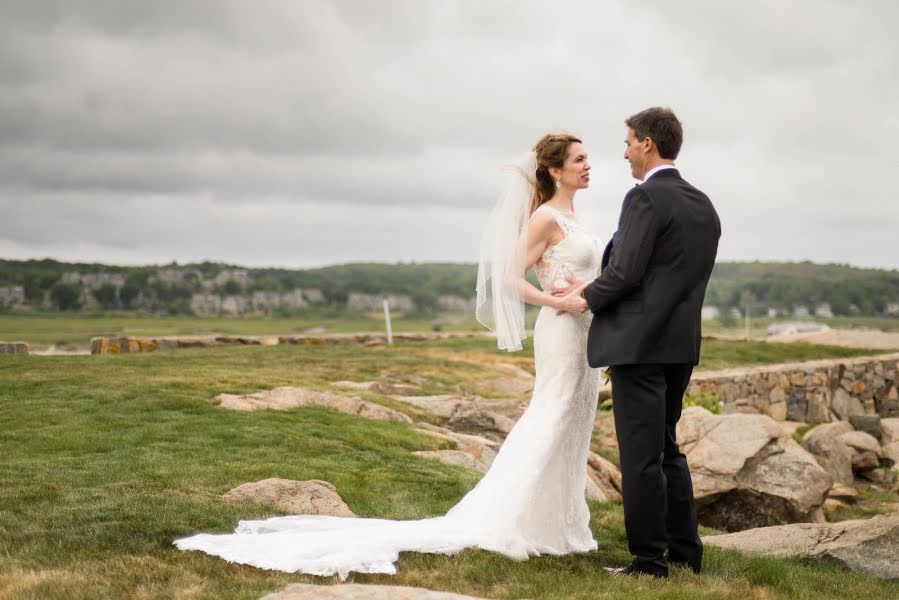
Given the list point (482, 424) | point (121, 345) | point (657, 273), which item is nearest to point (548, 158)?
point (657, 273)

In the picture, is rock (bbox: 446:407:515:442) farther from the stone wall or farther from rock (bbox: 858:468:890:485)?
the stone wall

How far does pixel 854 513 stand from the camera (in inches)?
629

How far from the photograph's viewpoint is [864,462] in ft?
64.3

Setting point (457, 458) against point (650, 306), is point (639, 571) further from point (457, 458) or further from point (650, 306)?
point (457, 458)

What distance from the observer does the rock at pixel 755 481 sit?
11914 mm

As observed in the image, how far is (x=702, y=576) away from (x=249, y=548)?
2.94 metres

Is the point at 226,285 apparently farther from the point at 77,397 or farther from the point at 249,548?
the point at 249,548

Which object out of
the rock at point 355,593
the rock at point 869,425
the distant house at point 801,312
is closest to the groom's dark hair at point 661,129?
the rock at point 355,593

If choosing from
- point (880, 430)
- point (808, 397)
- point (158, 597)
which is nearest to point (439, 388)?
point (880, 430)

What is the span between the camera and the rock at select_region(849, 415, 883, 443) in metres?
23.0

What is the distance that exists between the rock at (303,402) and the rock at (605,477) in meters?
2.82

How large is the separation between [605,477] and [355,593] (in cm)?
878

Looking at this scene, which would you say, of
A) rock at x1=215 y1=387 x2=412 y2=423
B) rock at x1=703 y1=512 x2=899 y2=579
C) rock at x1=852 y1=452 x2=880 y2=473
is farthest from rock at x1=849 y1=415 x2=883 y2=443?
rock at x1=703 y1=512 x2=899 y2=579

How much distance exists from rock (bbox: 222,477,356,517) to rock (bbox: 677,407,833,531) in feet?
18.7
